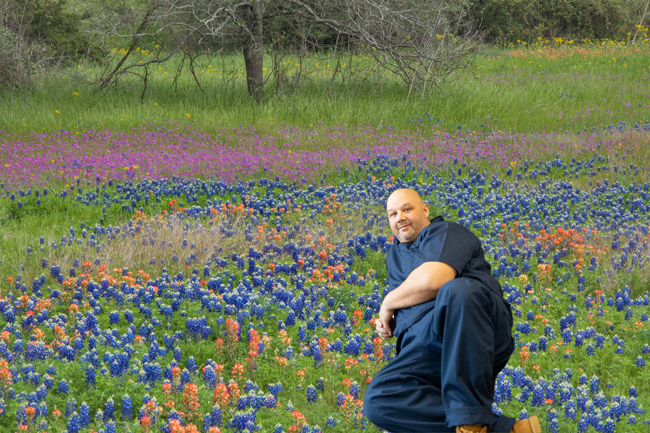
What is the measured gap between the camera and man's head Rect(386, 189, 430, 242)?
3.88m

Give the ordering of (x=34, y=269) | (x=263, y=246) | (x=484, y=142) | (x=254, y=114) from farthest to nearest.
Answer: (x=254, y=114), (x=484, y=142), (x=263, y=246), (x=34, y=269)

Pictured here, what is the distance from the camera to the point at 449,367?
315cm

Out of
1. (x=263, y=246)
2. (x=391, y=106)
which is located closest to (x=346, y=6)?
(x=391, y=106)

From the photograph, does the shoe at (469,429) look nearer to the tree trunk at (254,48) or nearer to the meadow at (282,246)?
the meadow at (282,246)

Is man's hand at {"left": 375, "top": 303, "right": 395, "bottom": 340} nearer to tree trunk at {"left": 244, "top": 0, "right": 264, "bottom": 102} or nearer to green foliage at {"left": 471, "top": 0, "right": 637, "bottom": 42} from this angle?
tree trunk at {"left": 244, "top": 0, "right": 264, "bottom": 102}

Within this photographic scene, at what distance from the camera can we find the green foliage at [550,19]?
97.2 ft

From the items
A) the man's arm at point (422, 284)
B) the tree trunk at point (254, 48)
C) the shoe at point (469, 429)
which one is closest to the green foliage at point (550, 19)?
the tree trunk at point (254, 48)

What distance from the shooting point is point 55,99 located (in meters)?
15.4

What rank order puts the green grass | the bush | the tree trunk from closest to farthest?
the green grass, the tree trunk, the bush

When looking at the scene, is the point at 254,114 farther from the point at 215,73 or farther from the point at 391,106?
the point at 215,73

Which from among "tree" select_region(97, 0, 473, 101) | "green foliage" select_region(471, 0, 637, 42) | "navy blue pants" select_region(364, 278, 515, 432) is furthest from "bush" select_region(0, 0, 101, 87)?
"green foliage" select_region(471, 0, 637, 42)

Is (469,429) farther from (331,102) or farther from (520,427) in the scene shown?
(331,102)

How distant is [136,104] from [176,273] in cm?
906

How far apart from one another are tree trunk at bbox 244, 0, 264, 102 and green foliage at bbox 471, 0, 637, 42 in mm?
17001
